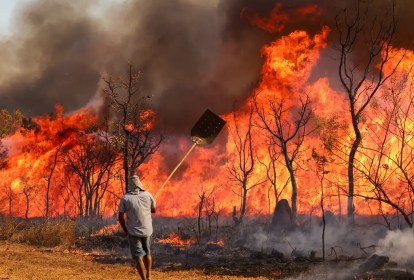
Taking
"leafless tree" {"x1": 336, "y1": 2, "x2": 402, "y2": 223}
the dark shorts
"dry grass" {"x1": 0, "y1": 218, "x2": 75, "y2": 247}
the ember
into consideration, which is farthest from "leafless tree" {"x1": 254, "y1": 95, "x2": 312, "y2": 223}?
the dark shorts

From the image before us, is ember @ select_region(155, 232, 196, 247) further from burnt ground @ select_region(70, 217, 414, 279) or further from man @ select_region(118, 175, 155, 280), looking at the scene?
man @ select_region(118, 175, 155, 280)

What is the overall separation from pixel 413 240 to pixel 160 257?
1070 centimetres

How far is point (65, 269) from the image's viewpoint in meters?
13.7

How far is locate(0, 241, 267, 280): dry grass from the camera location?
1208cm

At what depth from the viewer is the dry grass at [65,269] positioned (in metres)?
12.1

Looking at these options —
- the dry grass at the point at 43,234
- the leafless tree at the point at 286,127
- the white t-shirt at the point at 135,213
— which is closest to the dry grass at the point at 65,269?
the white t-shirt at the point at 135,213

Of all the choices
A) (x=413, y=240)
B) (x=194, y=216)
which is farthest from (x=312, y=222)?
(x=194, y=216)

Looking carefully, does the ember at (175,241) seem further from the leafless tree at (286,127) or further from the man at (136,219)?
the man at (136,219)

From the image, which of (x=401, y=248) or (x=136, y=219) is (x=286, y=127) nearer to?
(x=401, y=248)

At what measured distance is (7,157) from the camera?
48156 millimetres

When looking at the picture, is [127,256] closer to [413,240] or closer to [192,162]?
[413,240]

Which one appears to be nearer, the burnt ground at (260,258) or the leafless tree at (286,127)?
the burnt ground at (260,258)

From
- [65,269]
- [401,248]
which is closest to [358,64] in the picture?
[401,248]

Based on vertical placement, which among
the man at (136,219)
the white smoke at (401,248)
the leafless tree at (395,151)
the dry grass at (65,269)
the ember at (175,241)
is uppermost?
the leafless tree at (395,151)
